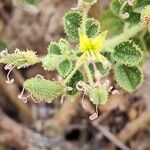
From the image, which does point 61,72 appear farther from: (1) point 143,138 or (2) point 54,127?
(1) point 143,138

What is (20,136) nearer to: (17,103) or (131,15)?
(17,103)

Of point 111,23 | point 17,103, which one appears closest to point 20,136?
point 17,103

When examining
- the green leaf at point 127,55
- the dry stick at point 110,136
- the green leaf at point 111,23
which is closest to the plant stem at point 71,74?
the green leaf at point 127,55

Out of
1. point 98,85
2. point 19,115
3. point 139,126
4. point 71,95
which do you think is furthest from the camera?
point 19,115

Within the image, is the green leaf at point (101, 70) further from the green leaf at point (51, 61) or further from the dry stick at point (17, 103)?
the dry stick at point (17, 103)

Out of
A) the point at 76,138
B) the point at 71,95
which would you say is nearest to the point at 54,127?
the point at 76,138

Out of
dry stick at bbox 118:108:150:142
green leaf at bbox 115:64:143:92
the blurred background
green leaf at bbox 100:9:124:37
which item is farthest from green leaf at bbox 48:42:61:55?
dry stick at bbox 118:108:150:142
